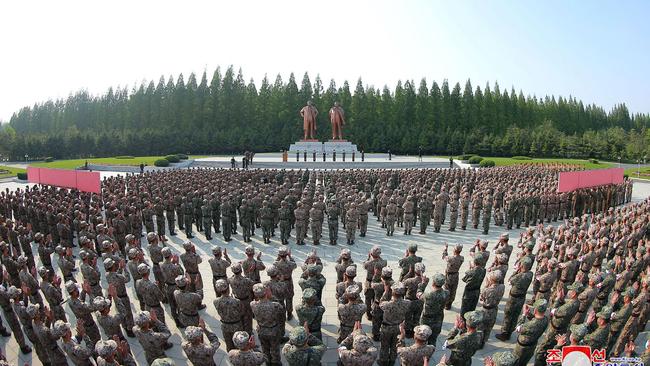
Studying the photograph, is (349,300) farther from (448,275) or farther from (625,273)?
(625,273)

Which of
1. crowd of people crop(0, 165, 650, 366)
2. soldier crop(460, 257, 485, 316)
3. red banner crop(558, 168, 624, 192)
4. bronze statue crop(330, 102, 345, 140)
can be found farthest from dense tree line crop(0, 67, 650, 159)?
soldier crop(460, 257, 485, 316)

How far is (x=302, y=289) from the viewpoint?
22.3ft

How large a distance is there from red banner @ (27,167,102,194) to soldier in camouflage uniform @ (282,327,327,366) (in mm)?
14534

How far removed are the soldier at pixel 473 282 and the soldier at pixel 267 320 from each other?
3320 millimetres

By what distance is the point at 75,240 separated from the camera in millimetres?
12734

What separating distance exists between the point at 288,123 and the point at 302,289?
171 feet

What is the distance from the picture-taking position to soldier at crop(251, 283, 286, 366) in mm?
5289

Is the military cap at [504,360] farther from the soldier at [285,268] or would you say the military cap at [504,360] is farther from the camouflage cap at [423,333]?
the soldier at [285,268]

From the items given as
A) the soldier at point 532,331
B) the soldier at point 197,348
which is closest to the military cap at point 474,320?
the soldier at point 532,331

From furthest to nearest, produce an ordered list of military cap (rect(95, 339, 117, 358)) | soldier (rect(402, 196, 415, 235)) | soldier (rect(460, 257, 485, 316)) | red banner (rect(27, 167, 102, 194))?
1. red banner (rect(27, 167, 102, 194))
2. soldier (rect(402, 196, 415, 235))
3. soldier (rect(460, 257, 485, 316))
4. military cap (rect(95, 339, 117, 358))

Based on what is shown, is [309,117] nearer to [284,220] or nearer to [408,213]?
[408,213]

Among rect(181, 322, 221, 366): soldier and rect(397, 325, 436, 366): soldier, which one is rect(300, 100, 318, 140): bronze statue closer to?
rect(181, 322, 221, 366): soldier

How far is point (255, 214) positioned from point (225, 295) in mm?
8426

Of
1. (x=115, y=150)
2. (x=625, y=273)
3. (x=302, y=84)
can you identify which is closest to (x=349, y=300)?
(x=625, y=273)
